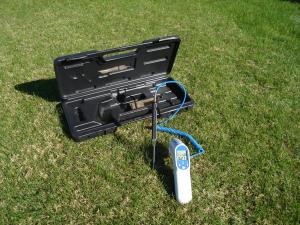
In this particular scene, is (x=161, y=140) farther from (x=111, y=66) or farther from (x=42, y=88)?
(x=42, y=88)

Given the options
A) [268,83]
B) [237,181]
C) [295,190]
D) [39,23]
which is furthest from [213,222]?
[39,23]

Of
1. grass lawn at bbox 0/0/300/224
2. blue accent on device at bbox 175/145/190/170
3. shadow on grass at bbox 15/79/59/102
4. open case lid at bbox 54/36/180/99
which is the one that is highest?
open case lid at bbox 54/36/180/99

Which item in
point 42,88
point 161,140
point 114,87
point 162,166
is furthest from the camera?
point 42,88

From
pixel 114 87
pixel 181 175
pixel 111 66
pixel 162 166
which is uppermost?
pixel 111 66

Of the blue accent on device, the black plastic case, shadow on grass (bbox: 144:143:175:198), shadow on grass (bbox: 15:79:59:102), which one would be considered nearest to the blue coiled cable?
the black plastic case

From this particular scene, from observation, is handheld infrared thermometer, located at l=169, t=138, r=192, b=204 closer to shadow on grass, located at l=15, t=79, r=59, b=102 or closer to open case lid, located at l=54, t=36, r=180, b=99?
open case lid, located at l=54, t=36, r=180, b=99

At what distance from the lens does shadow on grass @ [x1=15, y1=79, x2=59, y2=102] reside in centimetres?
352

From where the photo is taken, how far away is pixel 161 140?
3004 mm

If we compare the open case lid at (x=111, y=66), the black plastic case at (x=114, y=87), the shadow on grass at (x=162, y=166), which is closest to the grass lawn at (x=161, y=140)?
the shadow on grass at (x=162, y=166)

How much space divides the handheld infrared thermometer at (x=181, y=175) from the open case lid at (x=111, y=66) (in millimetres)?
1070

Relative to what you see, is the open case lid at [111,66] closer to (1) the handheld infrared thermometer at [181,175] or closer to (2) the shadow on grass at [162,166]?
(2) the shadow on grass at [162,166]

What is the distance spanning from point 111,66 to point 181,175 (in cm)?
136

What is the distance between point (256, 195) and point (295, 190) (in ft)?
1.20

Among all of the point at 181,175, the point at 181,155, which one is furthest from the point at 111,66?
the point at 181,175
